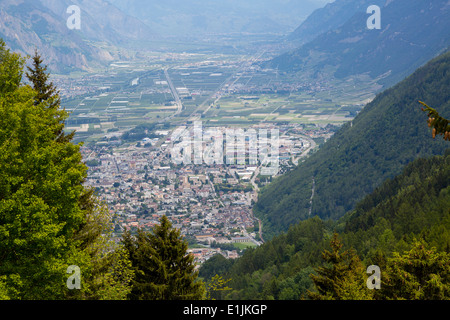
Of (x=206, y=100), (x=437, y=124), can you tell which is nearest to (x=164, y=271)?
(x=437, y=124)

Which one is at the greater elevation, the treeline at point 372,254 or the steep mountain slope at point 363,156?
the steep mountain slope at point 363,156

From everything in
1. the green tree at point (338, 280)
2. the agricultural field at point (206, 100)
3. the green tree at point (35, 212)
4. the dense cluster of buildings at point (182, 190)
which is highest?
the agricultural field at point (206, 100)

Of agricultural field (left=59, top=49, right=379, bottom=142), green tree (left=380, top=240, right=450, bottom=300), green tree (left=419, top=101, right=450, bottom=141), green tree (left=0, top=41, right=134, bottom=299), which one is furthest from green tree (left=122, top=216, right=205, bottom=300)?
agricultural field (left=59, top=49, right=379, bottom=142)

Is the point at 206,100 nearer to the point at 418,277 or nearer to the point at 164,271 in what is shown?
the point at 164,271

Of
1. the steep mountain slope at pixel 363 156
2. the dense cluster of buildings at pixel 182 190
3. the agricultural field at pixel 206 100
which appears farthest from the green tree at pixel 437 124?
the agricultural field at pixel 206 100

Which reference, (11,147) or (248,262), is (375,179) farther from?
(11,147)

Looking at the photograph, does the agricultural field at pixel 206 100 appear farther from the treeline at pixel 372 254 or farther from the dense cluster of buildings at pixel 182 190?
the treeline at pixel 372 254
